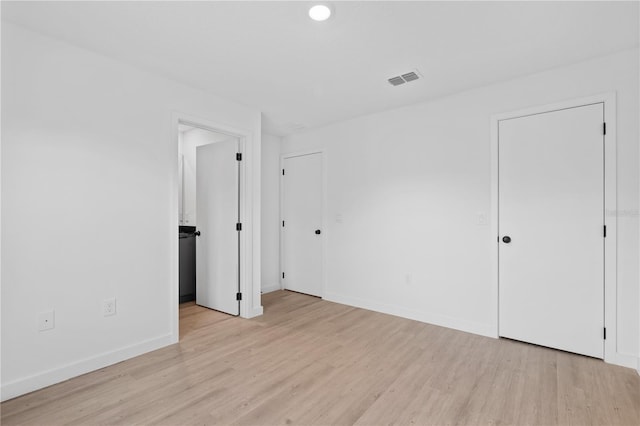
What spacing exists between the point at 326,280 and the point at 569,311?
2.74 m

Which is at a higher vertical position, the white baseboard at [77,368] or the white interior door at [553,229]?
the white interior door at [553,229]

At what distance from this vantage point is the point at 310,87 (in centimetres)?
322

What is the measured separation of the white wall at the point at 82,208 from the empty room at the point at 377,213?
2 centimetres

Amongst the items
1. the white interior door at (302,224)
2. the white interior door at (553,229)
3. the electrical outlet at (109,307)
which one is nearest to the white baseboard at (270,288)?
the white interior door at (302,224)

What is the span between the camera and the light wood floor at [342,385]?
6.37 ft

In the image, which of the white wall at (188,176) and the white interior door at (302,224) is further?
the white wall at (188,176)

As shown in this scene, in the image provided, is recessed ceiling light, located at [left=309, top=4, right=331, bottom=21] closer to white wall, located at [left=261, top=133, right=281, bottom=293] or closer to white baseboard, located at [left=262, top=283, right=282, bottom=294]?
white wall, located at [left=261, top=133, right=281, bottom=293]

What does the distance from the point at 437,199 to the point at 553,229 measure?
3.57 feet

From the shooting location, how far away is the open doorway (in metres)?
3.76

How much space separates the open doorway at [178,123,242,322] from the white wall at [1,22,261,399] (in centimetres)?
84

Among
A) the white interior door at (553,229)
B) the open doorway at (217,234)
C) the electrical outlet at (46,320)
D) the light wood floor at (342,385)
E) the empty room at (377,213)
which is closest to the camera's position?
the light wood floor at (342,385)

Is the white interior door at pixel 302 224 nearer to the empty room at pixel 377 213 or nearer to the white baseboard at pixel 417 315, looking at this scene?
the white baseboard at pixel 417 315

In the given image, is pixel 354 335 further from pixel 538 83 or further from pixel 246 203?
pixel 538 83

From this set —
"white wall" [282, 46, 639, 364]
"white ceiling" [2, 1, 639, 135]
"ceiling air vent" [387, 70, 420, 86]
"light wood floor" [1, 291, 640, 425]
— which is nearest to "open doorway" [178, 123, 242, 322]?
"light wood floor" [1, 291, 640, 425]
